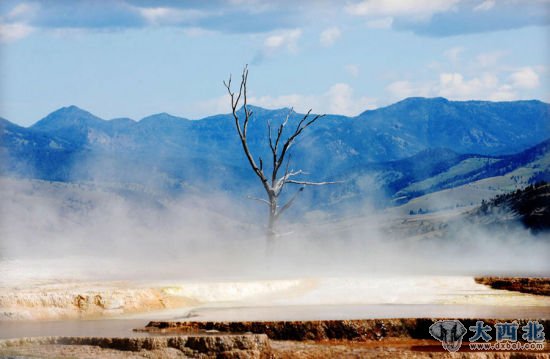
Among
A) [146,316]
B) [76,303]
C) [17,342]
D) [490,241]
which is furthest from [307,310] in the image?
[490,241]

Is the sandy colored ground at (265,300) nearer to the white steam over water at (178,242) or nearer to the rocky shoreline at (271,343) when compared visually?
the rocky shoreline at (271,343)

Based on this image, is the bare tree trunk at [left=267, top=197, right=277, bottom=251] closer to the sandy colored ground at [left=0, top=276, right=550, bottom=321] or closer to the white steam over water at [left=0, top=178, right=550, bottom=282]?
the white steam over water at [left=0, top=178, right=550, bottom=282]

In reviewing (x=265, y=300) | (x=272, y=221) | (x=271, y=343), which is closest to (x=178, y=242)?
(x=272, y=221)

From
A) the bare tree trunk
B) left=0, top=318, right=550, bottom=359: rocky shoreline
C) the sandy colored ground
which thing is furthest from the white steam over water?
left=0, top=318, right=550, bottom=359: rocky shoreline

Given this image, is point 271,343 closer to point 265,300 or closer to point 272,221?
point 265,300

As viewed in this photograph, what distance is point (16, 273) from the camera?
31.9 meters

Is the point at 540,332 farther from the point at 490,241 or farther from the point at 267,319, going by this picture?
the point at 490,241

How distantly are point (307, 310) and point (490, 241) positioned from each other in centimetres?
5348

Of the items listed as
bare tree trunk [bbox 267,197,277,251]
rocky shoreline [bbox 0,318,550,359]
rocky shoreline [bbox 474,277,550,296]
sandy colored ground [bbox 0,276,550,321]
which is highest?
bare tree trunk [bbox 267,197,277,251]

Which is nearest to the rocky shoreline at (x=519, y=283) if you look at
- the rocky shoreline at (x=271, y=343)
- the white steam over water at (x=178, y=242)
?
the white steam over water at (x=178, y=242)

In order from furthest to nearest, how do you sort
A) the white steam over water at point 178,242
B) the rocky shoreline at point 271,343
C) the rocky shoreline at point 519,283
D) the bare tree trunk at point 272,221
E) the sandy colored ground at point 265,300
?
1. the white steam over water at point 178,242
2. the bare tree trunk at point 272,221
3. the rocky shoreline at point 519,283
4. the sandy colored ground at point 265,300
5. the rocky shoreline at point 271,343

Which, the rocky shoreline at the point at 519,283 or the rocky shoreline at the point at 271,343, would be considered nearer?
the rocky shoreline at the point at 271,343

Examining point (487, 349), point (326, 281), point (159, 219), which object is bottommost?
point (487, 349)

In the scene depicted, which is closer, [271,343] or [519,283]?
[271,343]
